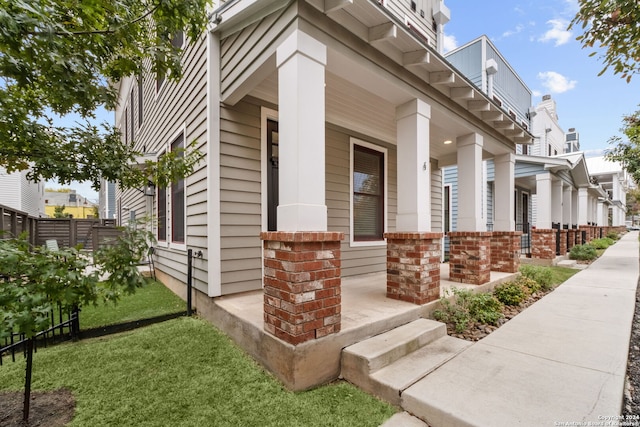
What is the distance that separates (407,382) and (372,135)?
14.7ft

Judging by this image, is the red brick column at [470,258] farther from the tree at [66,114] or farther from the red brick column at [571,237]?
the red brick column at [571,237]

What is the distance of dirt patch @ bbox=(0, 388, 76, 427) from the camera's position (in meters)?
1.95

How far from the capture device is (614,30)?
A: 11.3 ft

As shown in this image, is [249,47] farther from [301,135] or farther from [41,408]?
[41,408]

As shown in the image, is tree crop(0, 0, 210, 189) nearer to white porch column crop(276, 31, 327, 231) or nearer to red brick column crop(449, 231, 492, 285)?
white porch column crop(276, 31, 327, 231)

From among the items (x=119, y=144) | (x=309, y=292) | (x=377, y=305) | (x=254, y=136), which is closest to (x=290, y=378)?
(x=309, y=292)

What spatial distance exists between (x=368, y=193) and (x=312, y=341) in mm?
3912

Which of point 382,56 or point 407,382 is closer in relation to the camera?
point 407,382

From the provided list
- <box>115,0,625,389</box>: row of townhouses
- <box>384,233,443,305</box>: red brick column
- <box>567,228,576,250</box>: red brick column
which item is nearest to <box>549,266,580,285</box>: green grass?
<box>115,0,625,389</box>: row of townhouses

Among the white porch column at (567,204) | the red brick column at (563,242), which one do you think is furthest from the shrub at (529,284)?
the white porch column at (567,204)

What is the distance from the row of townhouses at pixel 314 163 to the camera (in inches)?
94.3

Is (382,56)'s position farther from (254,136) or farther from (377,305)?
(377,305)

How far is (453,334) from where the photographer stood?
3262mm

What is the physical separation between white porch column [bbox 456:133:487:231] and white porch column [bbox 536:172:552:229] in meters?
5.38
